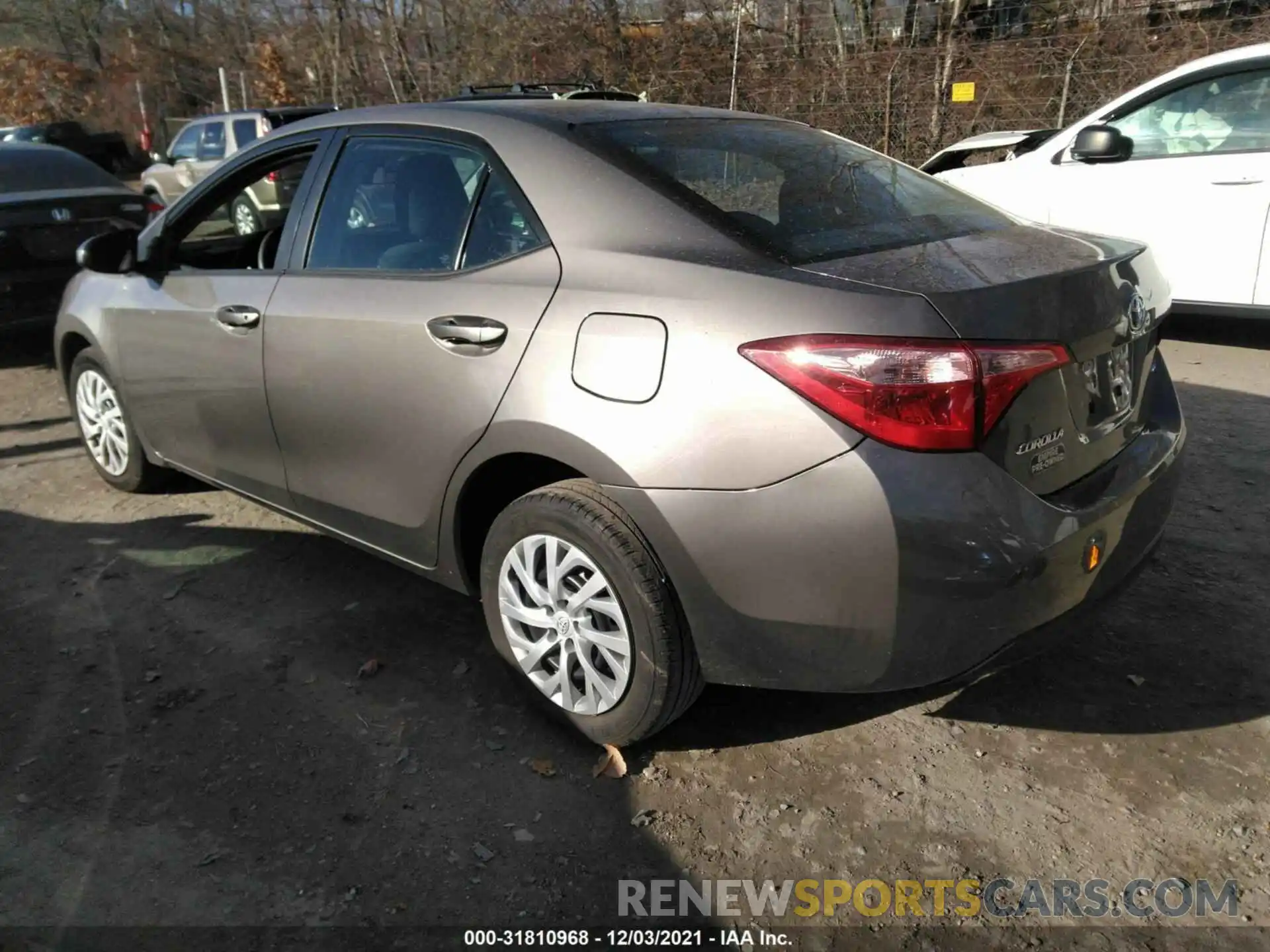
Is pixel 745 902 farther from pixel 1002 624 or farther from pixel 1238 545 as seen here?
pixel 1238 545

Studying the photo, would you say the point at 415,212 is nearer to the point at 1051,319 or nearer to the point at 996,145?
the point at 1051,319

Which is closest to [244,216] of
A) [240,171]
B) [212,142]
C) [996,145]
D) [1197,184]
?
[212,142]

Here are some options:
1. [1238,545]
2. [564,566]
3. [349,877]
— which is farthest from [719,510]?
[1238,545]

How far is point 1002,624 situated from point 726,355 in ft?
2.87

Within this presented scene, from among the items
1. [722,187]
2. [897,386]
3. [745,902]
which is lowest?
[745,902]

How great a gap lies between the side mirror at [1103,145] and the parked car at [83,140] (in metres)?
24.3

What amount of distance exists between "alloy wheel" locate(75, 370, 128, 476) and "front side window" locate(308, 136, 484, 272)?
68.5 inches

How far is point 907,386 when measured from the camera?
2.28 m

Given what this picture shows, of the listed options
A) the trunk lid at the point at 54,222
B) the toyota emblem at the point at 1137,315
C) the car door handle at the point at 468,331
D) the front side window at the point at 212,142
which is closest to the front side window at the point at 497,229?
the car door handle at the point at 468,331

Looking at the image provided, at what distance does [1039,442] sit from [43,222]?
23.1ft

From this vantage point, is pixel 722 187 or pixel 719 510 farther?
pixel 722 187

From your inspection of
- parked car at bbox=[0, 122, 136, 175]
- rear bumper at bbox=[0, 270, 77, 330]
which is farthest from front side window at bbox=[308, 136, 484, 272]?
parked car at bbox=[0, 122, 136, 175]

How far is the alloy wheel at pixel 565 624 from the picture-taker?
2750mm

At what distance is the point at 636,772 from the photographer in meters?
2.89
